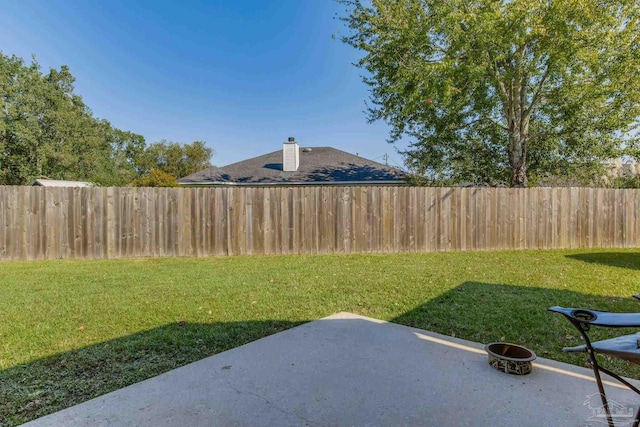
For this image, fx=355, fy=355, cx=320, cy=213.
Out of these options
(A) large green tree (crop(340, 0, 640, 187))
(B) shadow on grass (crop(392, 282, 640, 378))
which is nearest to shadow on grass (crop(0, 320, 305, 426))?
(B) shadow on grass (crop(392, 282, 640, 378))

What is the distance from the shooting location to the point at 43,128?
23531mm

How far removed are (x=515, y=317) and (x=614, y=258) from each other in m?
5.46

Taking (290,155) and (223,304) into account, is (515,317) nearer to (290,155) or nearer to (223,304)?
(223,304)

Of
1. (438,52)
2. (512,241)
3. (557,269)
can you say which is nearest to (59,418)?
(557,269)

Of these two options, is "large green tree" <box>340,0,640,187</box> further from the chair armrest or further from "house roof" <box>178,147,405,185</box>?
the chair armrest

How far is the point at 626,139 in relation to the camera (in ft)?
36.9

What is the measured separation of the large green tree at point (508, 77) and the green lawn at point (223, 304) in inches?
212

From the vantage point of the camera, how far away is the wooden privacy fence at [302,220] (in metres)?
7.73

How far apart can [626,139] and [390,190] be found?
861 centimetres

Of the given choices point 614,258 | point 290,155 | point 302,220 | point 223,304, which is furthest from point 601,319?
point 290,155

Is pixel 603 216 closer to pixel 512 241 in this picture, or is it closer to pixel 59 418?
pixel 512 241

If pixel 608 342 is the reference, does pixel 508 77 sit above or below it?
above

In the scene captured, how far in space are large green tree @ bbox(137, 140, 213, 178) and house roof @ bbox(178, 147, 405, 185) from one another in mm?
24145

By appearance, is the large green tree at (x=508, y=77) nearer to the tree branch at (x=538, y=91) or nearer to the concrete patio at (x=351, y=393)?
the tree branch at (x=538, y=91)
